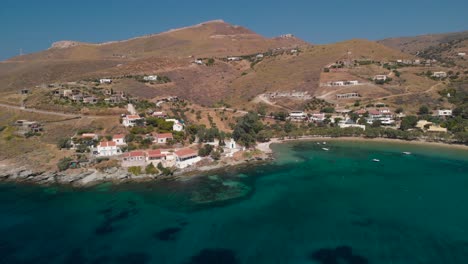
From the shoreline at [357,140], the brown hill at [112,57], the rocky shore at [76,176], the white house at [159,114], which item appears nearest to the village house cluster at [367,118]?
the shoreline at [357,140]

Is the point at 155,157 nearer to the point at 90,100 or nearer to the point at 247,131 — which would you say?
the point at 247,131

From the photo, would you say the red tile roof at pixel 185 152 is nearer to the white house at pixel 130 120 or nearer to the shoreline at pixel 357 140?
the white house at pixel 130 120

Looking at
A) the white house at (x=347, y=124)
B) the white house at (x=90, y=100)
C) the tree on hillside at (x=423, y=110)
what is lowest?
the white house at (x=347, y=124)

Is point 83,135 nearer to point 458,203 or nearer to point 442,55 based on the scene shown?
point 458,203

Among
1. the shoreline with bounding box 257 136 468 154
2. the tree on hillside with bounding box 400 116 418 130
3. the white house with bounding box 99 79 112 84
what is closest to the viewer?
the shoreline with bounding box 257 136 468 154

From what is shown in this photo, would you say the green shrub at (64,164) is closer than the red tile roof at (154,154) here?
Yes

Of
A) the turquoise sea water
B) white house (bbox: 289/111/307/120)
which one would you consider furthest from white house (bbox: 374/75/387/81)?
the turquoise sea water

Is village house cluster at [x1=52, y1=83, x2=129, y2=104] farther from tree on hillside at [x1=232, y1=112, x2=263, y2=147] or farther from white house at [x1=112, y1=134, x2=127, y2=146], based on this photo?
tree on hillside at [x1=232, y1=112, x2=263, y2=147]
